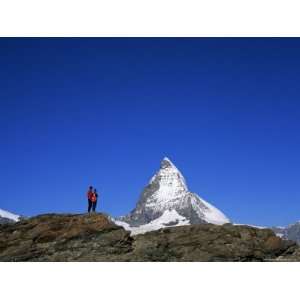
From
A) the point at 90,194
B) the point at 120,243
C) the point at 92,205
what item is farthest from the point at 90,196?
the point at 120,243

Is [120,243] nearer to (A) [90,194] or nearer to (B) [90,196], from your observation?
(B) [90,196]

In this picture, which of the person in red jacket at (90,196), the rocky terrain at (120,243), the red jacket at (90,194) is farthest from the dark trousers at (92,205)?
the rocky terrain at (120,243)

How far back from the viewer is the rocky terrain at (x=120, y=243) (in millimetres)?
47938

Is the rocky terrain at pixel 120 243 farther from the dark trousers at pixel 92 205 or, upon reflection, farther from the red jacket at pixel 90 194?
the red jacket at pixel 90 194

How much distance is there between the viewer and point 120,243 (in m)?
49.4

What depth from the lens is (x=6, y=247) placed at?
4881cm

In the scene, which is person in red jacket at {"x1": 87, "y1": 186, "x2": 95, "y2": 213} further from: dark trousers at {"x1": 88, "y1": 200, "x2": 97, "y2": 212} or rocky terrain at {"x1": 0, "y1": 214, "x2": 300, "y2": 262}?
rocky terrain at {"x1": 0, "y1": 214, "x2": 300, "y2": 262}

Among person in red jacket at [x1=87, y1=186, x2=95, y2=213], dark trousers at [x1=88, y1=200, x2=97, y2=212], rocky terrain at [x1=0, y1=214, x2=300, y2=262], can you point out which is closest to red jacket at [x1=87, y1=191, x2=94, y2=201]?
person in red jacket at [x1=87, y1=186, x2=95, y2=213]

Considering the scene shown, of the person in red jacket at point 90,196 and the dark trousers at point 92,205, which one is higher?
the person in red jacket at point 90,196

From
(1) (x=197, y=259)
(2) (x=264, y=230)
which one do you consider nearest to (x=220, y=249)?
(1) (x=197, y=259)

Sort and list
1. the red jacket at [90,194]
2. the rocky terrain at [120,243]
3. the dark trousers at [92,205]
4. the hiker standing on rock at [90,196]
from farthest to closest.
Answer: the dark trousers at [92,205] → the red jacket at [90,194] → the hiker standing on rock at [90,196] → the rocky terrain at [120,243]

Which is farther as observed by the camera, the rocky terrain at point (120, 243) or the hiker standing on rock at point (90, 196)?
the hiker standing on rock at point (90, 196)
